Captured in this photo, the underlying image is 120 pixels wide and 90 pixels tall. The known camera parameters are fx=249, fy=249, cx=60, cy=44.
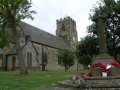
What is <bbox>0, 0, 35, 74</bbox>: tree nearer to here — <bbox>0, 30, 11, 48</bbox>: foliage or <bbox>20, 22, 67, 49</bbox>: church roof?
<bbox>0, 30, 11, 48</bbox>: foliage

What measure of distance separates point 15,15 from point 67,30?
5489cm

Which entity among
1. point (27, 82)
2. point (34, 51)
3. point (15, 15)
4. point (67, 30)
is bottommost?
point (27, 82)

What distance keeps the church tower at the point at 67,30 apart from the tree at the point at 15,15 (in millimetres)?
51645

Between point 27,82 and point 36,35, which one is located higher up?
point 36,35

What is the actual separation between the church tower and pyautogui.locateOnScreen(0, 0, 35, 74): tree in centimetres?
5164

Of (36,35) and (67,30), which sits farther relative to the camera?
(67,30)

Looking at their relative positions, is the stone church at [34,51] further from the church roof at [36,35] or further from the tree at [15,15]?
the tree at [15,15]

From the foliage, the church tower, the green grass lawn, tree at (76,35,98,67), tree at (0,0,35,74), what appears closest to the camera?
the green grass lawn

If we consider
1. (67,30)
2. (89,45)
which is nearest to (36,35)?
(67,30)

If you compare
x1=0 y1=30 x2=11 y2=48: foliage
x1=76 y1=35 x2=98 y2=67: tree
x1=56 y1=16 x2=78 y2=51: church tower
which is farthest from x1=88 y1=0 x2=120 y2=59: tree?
x1=56 y1=16 x2=78 y2=51: church tower

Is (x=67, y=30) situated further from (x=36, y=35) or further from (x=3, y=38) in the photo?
(x=3, y=38)

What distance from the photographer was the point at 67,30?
8131cm

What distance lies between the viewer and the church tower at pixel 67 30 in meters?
80.6

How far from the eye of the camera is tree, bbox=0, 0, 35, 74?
25859 mm
